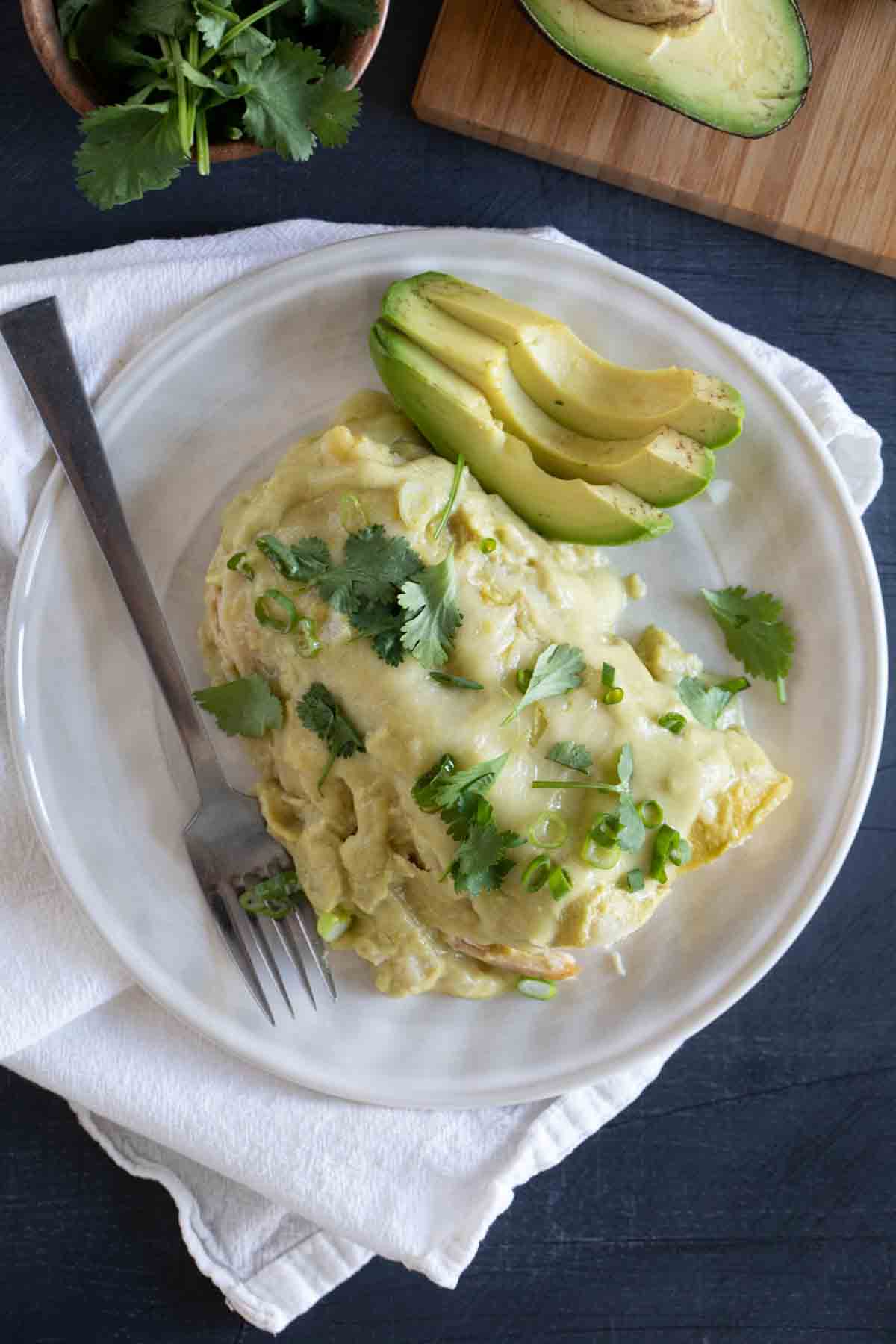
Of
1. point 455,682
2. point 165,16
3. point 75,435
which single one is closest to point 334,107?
point 165,16

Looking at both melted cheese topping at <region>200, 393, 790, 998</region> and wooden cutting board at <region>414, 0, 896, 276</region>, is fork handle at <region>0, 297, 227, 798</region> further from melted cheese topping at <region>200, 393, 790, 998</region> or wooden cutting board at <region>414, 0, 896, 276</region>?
wooden cutting board at <region>414, 0, 896, 276</region>

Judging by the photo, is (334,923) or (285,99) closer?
(285,99)

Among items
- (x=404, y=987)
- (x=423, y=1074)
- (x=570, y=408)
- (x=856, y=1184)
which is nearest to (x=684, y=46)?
(x=570, y=408)

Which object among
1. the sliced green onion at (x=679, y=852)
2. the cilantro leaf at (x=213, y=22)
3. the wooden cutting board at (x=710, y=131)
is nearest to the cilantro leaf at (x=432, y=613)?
the sliced green onion at (x=679, y=852)

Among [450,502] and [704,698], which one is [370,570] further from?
[704,698]

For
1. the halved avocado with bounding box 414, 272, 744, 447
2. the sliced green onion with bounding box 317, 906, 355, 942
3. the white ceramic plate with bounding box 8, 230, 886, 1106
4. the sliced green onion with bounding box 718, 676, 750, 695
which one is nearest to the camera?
the halved avocado with bounding box 414, 272, 744, 447

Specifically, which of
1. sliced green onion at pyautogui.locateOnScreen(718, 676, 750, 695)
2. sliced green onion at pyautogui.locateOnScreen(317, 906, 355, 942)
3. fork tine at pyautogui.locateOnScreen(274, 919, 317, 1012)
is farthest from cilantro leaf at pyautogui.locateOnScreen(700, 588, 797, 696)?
fork tine at pyautogui.locateOnScreen(274, 919, 317, 1012)
